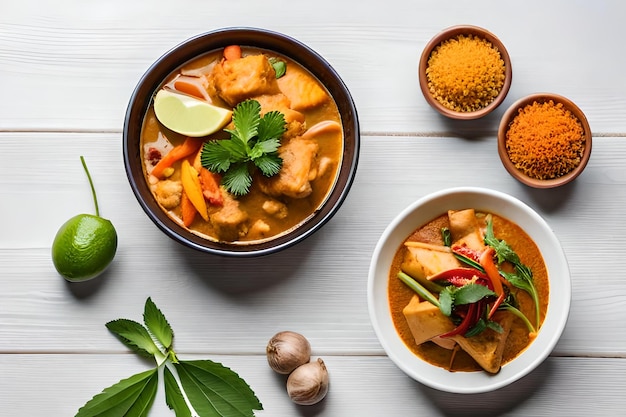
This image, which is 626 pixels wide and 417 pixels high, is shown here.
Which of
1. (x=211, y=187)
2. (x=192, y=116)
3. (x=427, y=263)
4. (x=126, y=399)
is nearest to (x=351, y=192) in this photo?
(x=427, y=263)

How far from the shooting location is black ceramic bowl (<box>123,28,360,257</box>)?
7.91ft

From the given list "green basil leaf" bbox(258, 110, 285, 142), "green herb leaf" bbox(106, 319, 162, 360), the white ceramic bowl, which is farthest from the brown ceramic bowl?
"green herb leaf" bbox(106, 319, 162, 360)

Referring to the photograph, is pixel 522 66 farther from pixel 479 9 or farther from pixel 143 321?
pixel 143 321

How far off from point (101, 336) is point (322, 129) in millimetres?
1078

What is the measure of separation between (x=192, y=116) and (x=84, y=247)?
0.56 meters

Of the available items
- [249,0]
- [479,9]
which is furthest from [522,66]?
[249,0]

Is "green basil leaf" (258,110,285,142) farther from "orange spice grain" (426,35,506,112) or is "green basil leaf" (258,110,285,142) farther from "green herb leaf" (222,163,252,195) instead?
"orange spice grain" (426,35,506,112)

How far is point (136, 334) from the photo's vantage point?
8.59ft

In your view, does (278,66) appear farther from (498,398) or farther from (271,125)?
(498,398)

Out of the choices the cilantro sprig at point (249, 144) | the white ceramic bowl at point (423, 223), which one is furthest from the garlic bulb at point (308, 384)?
the cilantro sprig at point (249, 144)

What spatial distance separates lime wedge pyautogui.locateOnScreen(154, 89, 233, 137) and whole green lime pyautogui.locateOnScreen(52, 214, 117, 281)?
41 centimetres

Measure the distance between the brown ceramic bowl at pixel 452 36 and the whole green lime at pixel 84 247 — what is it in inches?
46.3

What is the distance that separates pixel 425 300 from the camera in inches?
97.2

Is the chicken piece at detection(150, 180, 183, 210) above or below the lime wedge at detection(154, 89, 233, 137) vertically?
below
